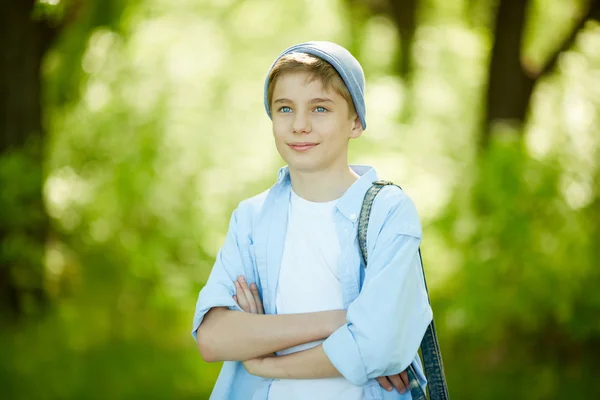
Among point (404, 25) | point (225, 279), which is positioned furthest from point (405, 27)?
point (225, 279)

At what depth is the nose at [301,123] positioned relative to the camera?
220 centimetres

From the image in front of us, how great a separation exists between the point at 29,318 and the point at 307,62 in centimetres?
503

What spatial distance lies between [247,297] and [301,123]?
0.62m

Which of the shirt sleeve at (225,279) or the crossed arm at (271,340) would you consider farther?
the shirt sleeve at (225,279)

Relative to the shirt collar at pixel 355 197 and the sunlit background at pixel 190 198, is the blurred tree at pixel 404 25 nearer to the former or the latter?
the sunlit background at pixel 190 198

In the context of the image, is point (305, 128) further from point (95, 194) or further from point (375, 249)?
point (95, 194)

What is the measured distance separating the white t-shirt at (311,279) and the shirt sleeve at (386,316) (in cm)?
14

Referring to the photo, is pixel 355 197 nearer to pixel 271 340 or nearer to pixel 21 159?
pixel 271 340

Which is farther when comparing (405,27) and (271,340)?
(405,27)

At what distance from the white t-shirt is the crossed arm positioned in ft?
0.19

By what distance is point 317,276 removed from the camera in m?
2.25

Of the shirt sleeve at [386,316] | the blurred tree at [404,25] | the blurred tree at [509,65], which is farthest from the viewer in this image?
the blurred tree at [404,25]

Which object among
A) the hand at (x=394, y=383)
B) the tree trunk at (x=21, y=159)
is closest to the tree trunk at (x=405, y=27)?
the tree trunk at (x=21, y=159)

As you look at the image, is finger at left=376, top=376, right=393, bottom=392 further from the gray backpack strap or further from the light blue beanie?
the light blue beanie
